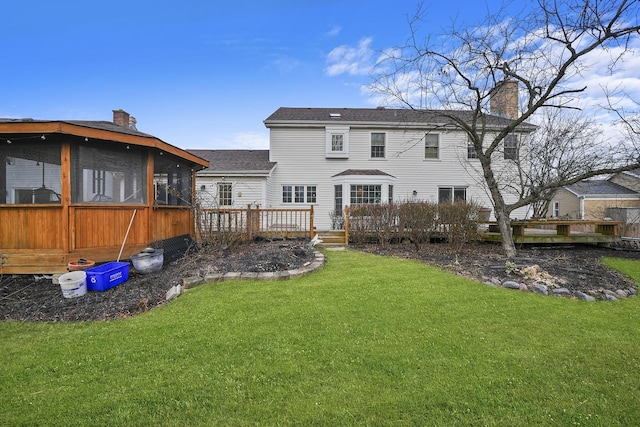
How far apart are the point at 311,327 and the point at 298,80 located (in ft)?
46.5

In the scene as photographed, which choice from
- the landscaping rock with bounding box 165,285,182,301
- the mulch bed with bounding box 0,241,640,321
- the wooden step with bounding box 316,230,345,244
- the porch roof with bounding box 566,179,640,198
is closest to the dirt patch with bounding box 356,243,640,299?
the mulch bed with bounding box 0,241,640,321

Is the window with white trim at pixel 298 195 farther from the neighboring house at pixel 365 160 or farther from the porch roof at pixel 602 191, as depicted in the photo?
the porch roof at pixel 602 191

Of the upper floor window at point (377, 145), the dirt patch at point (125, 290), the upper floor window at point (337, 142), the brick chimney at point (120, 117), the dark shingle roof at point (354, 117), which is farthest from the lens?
the upper floor window at point (377, 145)

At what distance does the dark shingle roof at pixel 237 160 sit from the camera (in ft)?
43.8

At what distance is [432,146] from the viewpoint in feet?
48.8

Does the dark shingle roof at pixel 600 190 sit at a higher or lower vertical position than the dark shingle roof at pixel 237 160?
lower

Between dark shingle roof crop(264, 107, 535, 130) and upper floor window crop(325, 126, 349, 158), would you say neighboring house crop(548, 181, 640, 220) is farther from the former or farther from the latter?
upper floor window crop(325, 126, 349, 158)

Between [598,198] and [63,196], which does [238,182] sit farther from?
[598,198]

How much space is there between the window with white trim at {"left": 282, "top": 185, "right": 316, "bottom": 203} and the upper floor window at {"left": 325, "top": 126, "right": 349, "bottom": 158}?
1.99 meters

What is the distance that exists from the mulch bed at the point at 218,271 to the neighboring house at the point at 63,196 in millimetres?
656

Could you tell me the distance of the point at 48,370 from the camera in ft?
8.30

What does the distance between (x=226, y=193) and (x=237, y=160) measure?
2018 millimetres

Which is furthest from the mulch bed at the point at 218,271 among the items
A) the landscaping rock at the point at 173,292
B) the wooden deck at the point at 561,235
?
the wooden deck at the point at 561,235

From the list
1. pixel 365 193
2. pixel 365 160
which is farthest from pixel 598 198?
pixel 365 193
